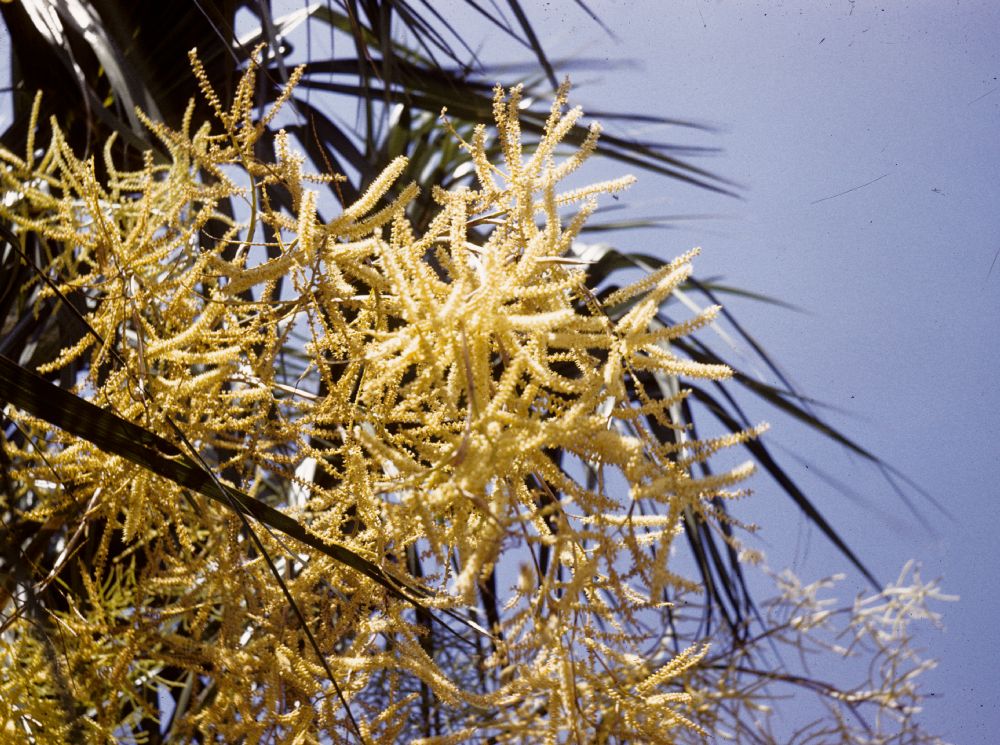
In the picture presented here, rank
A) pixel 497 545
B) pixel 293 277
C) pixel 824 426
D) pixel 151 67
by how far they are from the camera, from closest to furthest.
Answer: pixel 497 545, pixel 293 277, pixel 151 67, pixel 824 426

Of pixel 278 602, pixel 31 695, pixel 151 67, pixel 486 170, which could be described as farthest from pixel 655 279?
pixel 151 67

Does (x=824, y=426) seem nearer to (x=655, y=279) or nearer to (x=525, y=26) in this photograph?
(x=525, y=26)

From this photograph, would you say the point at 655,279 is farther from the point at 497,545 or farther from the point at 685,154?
the point at 685,154

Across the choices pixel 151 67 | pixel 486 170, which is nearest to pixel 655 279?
pixel 486 170

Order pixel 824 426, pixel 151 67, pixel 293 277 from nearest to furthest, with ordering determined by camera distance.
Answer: pixel 293 277 < pixel 151 67 < pixel 824 426

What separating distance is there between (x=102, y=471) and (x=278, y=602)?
0.10 m

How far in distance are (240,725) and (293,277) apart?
198 millimetres

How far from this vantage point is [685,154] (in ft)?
4.59

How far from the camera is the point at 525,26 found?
0.73 meters

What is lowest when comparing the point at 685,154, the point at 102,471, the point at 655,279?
the point at 102,471

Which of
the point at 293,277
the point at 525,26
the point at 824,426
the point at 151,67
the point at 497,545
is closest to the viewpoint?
the point at 497,545

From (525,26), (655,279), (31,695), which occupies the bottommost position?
(31,695)

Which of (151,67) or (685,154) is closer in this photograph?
(151,67)

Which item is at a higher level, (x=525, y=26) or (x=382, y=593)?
(x=525, y=26)
